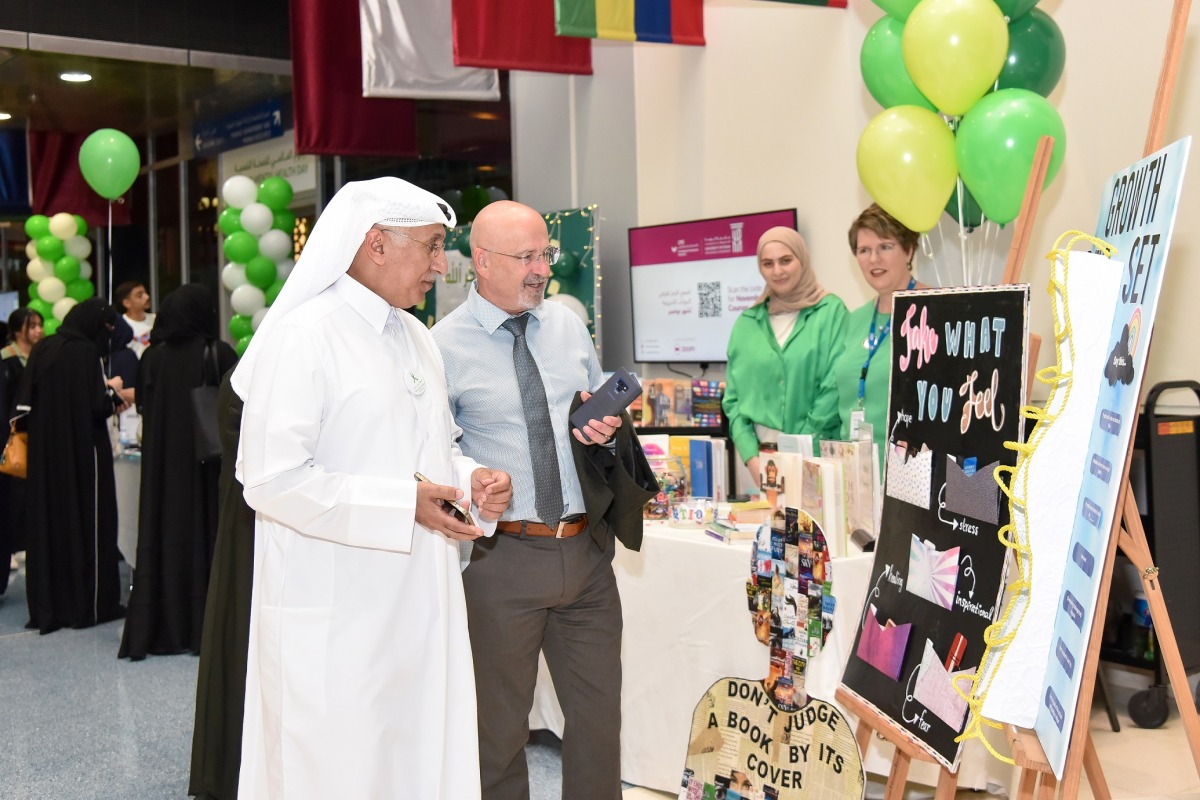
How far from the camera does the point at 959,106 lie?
352 centimetres

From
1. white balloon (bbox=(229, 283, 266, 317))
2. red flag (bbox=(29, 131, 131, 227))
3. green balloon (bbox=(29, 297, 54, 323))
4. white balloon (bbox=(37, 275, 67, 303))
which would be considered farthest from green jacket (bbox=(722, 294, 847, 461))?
red flag (bbox=(29, 131, 131, 227))

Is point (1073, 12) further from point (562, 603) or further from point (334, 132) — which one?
point (334, 132)

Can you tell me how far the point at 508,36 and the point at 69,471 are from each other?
3166 millimetres

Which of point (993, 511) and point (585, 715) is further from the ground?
point (993, 511)

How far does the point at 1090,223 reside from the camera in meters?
4.13

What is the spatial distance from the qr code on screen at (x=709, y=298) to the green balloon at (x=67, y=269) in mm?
7281

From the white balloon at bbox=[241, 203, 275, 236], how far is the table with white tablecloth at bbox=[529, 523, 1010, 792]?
6.29 meters

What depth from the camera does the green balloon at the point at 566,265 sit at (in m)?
6.05

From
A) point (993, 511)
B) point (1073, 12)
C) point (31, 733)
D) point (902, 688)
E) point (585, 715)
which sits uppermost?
point (1073, 12)

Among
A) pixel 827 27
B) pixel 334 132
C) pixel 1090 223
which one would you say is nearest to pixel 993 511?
pixel 1090 223

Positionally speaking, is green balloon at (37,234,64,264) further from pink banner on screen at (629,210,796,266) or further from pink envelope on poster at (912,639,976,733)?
pink envelope on poster at (912,639,976,733)

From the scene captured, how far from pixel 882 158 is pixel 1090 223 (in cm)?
104

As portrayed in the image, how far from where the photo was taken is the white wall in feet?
13.2

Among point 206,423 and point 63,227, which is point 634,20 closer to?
point 206,423
